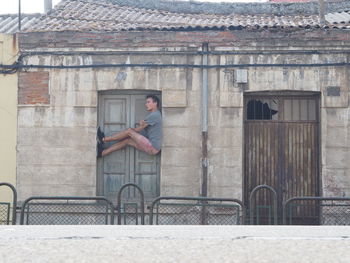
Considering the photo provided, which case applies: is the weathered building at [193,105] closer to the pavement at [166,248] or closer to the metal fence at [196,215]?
the metal fence at [196,215]

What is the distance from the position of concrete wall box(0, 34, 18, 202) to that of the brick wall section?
15 cm

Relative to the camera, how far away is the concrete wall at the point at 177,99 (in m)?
12.7

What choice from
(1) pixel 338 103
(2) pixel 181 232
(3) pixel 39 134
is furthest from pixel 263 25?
(2) pixel 181 232

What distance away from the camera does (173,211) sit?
12586 millimetres

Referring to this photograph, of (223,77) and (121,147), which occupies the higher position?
(223,77)

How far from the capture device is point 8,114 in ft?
43.3

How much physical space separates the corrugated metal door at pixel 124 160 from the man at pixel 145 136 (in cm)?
16

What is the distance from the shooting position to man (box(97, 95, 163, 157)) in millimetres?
12922

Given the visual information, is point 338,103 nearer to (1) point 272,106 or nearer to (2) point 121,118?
(1) point 272,106

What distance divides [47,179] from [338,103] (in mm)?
6298

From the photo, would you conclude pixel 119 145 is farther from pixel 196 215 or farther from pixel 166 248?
pixel 166 248

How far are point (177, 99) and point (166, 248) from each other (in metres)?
7.86

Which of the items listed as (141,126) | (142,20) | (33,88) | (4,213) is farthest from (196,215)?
(142,20)

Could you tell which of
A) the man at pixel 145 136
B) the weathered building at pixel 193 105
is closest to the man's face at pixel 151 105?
the man at pixel 145 136
